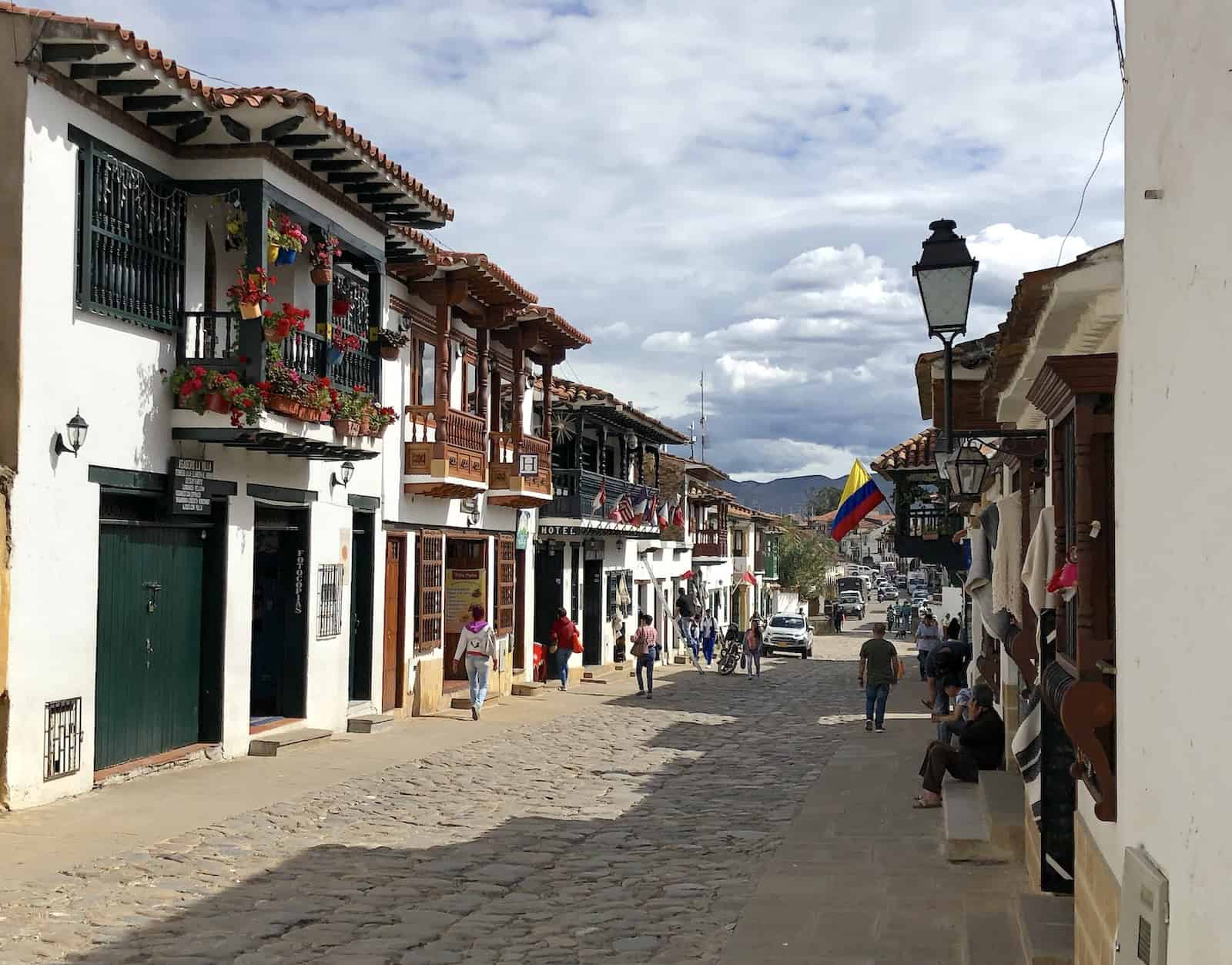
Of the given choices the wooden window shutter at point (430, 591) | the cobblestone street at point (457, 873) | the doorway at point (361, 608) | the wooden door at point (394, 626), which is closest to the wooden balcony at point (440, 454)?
the wooden window shutter at point (430, 591)

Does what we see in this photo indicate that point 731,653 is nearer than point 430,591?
No

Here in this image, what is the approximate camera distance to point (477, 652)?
738 inches

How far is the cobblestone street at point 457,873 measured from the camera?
729cm

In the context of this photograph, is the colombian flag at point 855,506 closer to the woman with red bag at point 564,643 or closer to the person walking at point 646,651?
the person walking at point 646,651

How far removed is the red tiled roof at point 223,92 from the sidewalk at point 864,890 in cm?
799

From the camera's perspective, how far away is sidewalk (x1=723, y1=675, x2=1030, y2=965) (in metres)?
7.27

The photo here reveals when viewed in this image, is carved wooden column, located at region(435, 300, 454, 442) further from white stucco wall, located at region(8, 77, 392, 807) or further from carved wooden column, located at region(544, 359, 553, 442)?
white stucco wall, located at region(8, 77, 392, 807)

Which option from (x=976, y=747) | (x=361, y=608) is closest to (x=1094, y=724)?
(x=976, y=747)

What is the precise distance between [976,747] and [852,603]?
7350cm

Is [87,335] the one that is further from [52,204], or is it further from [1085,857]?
[1085,857]

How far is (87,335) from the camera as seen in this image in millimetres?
11398

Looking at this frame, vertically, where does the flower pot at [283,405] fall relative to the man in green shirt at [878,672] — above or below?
above

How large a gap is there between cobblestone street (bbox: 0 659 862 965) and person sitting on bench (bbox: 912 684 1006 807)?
4.94ft

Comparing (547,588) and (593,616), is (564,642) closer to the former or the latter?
(547,588)
